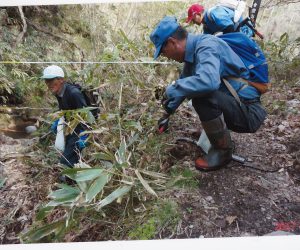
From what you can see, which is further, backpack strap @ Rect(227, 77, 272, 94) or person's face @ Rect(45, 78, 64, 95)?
person's face @ Rect(45, 78, 64, 95)

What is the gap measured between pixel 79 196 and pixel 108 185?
0.13 metres

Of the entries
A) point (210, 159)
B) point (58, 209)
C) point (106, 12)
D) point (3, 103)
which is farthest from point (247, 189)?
point (3, 103)

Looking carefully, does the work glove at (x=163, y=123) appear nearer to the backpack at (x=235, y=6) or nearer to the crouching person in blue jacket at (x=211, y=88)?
the crouching person in blue jacket at (x=211, y=88)

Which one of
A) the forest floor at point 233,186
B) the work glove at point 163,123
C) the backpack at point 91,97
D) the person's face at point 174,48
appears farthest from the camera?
the backpack at point 91,97

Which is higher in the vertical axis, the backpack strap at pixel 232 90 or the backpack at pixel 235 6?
the backpack at pixel 235 6

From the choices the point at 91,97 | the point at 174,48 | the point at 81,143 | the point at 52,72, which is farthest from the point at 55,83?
the point at 174,48

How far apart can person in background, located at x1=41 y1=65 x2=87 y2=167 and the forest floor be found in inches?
6.7

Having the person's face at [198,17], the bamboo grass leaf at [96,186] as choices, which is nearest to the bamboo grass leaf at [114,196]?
the bamboo grass leaf at [96,186]

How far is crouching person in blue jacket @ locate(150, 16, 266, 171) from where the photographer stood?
1180mm

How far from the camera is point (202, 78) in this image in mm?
1154

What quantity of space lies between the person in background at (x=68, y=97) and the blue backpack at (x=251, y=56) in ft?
2.51

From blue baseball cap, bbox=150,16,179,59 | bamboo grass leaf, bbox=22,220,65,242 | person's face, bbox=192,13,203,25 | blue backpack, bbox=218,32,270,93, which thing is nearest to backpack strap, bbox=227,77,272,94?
blue backpack, bbox=218,32,270,93

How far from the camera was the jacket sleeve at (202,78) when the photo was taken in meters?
1.16

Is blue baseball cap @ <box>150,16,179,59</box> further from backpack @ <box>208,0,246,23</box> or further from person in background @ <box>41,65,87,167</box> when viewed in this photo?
person in background @ <box>41,65,87,167</box>
